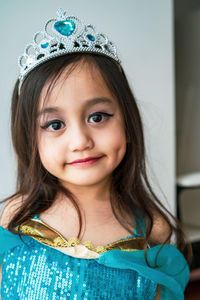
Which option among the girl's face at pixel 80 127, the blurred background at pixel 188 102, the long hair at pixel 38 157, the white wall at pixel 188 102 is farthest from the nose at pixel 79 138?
the white wall at pixel 188 102

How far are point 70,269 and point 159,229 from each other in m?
0.27

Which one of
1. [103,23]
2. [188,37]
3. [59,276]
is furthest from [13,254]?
[188,37]

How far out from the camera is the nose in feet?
2.13

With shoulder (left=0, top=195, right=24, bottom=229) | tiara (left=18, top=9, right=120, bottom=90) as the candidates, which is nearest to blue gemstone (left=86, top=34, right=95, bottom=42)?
tiara (left=18, top=9, right=120, bottom=90)

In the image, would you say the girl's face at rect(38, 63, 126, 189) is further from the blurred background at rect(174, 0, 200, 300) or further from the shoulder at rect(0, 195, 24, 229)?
the blurred background at rect(174, 0, 200, 300)

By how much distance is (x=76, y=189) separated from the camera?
0.78 meters

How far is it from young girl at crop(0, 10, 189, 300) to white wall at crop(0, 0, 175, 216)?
0.55ft

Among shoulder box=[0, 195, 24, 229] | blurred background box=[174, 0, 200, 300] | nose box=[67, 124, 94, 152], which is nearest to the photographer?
nose box=[67, 124, 94, 152]

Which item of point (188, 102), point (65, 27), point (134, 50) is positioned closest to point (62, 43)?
point (65, 27)

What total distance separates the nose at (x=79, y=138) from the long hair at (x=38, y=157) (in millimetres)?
103

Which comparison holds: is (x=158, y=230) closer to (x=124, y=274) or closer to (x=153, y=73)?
(x=124, y=274)

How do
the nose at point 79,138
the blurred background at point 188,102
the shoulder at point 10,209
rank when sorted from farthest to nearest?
1. the blurred background at point 188,102
2. the shoulder at point 10,209
3. the nose at point 79,138

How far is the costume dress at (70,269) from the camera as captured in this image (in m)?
0.71

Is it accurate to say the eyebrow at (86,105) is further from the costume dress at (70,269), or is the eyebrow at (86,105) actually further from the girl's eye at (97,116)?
the costume dress at (70,269)
